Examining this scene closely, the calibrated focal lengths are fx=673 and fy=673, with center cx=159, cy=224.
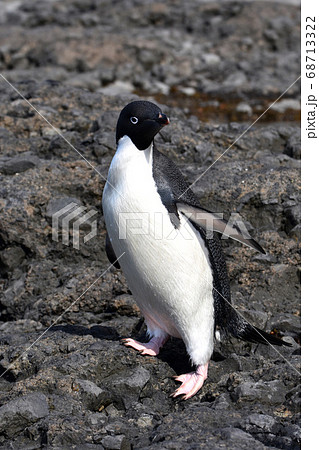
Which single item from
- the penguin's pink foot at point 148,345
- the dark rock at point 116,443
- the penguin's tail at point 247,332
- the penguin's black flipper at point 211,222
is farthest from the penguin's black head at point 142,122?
the dark rock at point 116,443

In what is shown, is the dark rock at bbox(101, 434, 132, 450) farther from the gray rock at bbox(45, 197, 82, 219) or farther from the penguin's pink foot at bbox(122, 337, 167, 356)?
the gray rock at bbox(45, 197, 82, 219)

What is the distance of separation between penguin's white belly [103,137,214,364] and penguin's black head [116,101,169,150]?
6cm

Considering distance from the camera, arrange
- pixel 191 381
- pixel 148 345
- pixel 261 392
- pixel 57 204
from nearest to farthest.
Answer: pixel 261 392 → pixel 191 381 → pixel 148 345 → pixel 57 204

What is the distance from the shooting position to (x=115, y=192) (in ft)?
13.0

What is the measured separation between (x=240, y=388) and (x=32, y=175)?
2.71 meters

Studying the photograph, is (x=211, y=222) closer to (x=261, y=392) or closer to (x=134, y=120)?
(x=134, y=120)

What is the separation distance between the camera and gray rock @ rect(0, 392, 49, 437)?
3.43 m

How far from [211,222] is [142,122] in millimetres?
703

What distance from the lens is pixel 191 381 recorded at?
3.93 m

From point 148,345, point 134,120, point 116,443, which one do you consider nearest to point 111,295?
point 148,345

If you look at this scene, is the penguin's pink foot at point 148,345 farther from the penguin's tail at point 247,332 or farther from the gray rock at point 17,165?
the gray rock at point 17,165

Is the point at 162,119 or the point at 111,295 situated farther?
the point at 111,295
